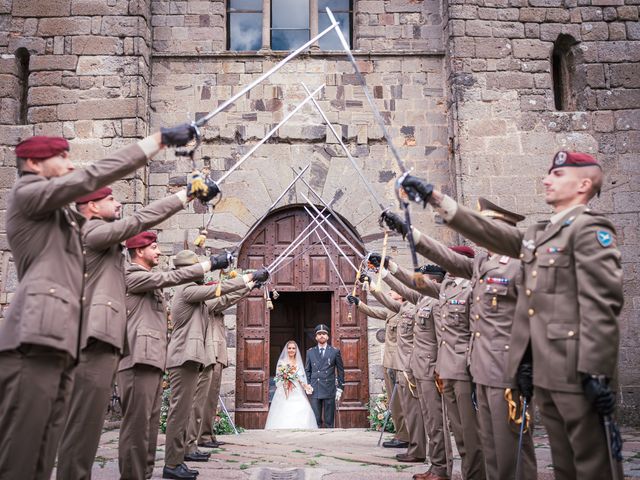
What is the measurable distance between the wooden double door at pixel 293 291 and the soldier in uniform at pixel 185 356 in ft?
11.2

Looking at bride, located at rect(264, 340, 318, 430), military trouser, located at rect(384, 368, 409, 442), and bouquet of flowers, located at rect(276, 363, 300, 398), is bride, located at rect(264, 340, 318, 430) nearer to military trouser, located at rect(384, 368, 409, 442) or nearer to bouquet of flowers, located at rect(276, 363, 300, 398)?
bouquet of flowers, located at rect(276, 363, 300, 398)

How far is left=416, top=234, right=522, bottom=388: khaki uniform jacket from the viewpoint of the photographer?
4.05 meters

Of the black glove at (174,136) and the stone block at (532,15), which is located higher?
the stone block at (532,15)

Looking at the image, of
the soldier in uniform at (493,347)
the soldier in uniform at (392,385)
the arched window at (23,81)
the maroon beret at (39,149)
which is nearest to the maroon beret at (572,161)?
the soldier in uniform at (493,347)

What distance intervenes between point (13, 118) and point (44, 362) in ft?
25.6

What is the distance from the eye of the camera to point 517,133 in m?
9.73

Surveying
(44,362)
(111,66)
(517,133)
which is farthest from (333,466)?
(111,66)

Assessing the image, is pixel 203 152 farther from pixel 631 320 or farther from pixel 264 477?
pixel 631 320

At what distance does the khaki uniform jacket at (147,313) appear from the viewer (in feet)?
15.3

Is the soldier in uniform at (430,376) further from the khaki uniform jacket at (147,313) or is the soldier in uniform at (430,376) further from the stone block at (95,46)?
the stone block at (95,46)

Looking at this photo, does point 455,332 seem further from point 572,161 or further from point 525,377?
point 572,161

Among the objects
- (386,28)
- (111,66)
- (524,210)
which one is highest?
(386,28)

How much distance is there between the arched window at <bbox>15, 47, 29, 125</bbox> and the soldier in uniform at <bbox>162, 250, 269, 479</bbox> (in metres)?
5.26

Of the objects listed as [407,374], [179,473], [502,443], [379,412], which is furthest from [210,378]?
[502,443]
